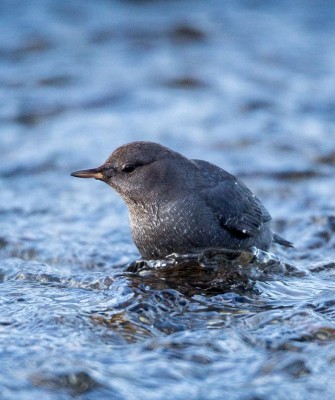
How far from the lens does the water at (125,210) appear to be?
4336mm

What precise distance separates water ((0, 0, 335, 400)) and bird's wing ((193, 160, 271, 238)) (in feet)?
0.78

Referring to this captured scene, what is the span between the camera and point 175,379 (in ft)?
13.7

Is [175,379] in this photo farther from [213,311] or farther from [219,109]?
[219,109]

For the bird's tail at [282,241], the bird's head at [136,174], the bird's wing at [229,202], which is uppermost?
the bird's head at [136,174]

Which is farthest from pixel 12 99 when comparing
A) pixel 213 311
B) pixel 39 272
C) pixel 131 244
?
pixel 213 311

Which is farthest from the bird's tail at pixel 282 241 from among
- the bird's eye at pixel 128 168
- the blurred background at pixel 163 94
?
the bird's eye at pixel 128 168

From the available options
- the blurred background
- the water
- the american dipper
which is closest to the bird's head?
the american dipper

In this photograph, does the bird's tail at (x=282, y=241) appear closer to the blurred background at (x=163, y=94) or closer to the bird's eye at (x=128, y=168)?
the blurred background at (x=163, y=94)

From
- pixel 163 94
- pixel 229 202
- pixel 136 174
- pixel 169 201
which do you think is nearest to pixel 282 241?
pixel 229 202

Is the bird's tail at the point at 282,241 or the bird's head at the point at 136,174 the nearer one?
the bird's head at the point at 136,174

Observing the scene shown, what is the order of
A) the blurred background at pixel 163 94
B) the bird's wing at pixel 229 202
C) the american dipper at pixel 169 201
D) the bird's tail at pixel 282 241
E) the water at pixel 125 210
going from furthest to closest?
the blurred background at pixel 163 94 < the bird's tail at pixel 282 241 < the bird's wing at pixel 229 202 < the american dipper at pixel 169 201 < the water at pixel 125 210

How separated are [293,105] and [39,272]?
19.8 feet

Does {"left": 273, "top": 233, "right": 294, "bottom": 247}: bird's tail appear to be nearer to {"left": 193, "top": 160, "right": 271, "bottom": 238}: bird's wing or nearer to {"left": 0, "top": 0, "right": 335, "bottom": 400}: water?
{"left": 0, "top": 0, "right": 335, "bottom": 400}: water

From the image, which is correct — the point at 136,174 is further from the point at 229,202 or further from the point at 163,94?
the point at 163,94
